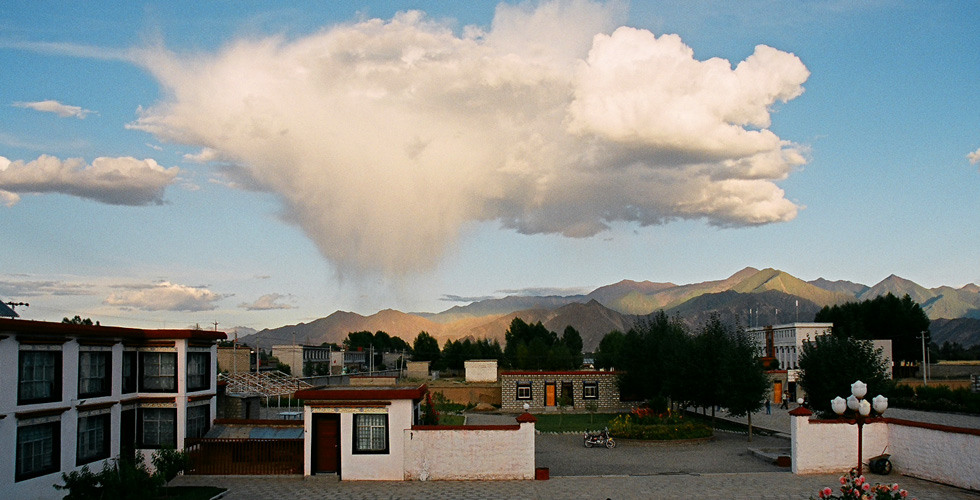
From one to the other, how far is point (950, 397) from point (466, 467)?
40.4 metres

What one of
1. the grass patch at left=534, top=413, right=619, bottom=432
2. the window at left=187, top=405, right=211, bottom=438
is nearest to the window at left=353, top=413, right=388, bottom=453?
the window at left=187, top=405, right=211, bottom=438

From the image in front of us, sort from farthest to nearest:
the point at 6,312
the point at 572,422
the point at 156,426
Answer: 1. the point at 572,422
2. the point at 6,312
3. the point at 156,426

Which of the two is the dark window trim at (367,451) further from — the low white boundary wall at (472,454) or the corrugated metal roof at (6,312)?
the corrugated metal roof at (6,312)

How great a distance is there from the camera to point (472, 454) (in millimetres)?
20703

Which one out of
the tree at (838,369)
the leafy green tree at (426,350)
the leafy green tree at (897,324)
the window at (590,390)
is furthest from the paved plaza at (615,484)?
the leafy green tree at (426,350)

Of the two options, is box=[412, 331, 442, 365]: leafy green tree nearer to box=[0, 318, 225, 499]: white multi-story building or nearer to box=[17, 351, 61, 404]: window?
box=[0, 318, 225, 499]: white multi-story building

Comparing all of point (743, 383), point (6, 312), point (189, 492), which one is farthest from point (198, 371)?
point (743, 383)

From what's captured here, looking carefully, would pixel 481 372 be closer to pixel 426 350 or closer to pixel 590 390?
pixel 590 390

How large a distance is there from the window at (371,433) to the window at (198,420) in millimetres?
5321

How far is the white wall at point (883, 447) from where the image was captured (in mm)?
19328

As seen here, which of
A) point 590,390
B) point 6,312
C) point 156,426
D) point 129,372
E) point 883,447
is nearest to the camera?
point 883,447

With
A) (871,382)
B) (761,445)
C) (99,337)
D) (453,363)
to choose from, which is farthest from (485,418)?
(453,363)

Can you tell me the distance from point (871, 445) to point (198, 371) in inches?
789

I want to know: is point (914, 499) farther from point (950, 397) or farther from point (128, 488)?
point (950, 397)
